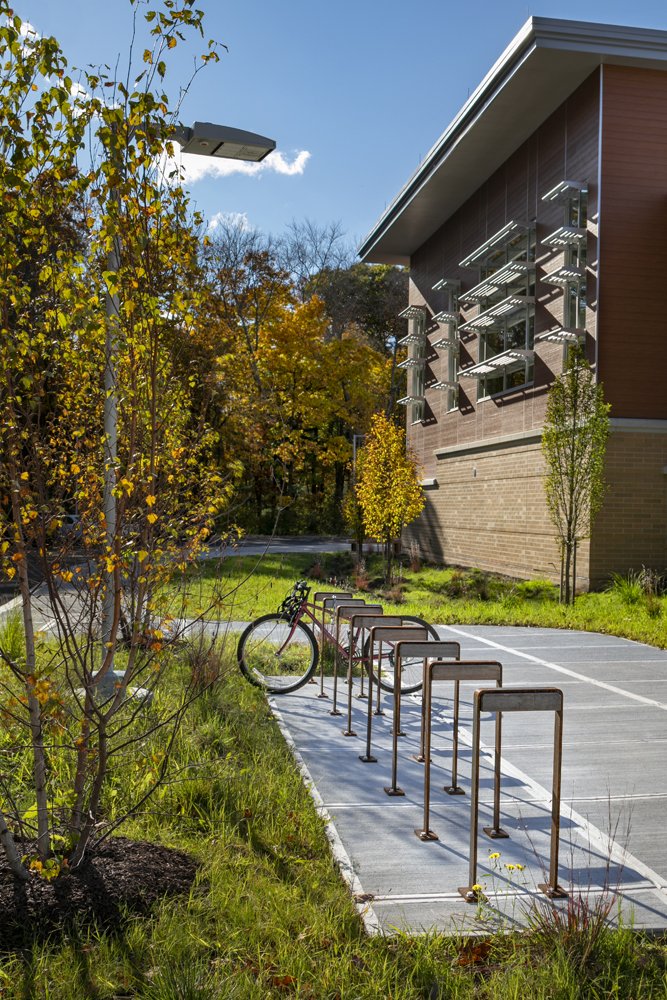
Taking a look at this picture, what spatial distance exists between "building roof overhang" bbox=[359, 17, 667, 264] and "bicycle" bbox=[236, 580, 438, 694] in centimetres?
1262

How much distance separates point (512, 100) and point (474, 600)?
10.1 meters

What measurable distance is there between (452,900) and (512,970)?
83 centimetres

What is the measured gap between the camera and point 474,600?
57.9 feet

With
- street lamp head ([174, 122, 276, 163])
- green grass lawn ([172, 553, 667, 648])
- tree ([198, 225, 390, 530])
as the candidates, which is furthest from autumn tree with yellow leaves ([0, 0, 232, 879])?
tree ([198, 225, 390, 530])

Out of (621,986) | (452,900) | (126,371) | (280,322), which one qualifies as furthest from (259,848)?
(280,322)

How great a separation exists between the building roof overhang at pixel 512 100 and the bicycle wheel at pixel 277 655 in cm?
1251

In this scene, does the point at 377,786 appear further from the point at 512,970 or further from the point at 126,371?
the point at 126,371

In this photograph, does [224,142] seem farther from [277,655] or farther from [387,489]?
[387,489]

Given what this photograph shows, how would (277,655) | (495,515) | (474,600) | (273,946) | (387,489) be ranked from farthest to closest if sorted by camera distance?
(387,489)
(495,515)
(474,600)
(277,655)
(273,946)

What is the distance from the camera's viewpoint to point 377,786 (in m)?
5.95

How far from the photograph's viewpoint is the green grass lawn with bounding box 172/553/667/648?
Answer: 1325 cm

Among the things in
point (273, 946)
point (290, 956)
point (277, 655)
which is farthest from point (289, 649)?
point (290, 956)

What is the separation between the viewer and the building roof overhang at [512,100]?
16469 millimetres

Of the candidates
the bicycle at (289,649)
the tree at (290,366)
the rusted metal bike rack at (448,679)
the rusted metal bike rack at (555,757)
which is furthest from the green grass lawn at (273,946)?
the tree at (290,366)
